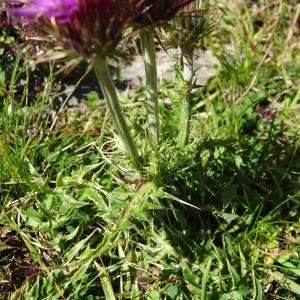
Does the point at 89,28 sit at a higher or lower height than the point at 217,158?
higher

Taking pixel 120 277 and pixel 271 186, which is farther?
pixel 271 186

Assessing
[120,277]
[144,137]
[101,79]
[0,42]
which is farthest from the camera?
[0,42]

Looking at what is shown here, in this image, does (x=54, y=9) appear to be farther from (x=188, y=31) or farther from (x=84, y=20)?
(x=188, y=31)

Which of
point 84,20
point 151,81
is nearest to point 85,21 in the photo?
point 84,20

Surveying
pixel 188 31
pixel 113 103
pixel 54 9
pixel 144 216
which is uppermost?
pixel 54 9

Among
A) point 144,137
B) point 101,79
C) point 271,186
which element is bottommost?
point 271,186

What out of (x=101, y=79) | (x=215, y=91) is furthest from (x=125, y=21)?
(x=215, y=91)

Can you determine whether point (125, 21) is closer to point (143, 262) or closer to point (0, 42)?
point (143, 262)
